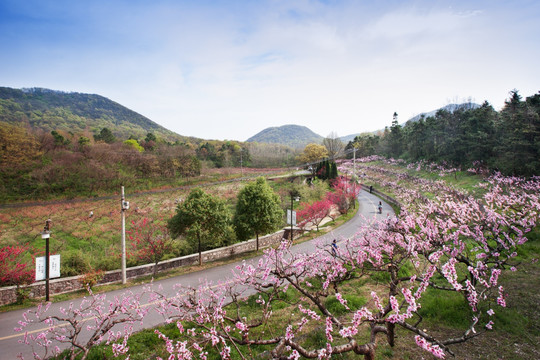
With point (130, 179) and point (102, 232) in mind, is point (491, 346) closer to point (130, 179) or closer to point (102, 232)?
point (102, 232)

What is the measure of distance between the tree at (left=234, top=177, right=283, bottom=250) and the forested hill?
64.9 metres

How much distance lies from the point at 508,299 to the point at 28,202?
35.6 metres

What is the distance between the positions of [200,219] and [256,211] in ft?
13.0

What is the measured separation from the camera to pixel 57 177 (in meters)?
28.5

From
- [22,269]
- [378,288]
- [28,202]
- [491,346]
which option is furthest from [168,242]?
[28,202]

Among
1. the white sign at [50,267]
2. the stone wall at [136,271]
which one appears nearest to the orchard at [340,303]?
the white sign at [50,267]

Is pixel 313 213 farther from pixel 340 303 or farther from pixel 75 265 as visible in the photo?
pixel 75 265

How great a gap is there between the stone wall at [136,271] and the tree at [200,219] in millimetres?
1007

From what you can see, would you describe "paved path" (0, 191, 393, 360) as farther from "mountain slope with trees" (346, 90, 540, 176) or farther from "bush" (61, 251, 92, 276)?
"mountain slope with trees" (346, 90, 540, 176)

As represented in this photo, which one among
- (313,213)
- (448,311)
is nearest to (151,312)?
(448,311)

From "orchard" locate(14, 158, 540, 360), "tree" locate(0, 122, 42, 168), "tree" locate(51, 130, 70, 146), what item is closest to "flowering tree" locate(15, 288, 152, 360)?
"orchard" locate(14, 158, 540, 360)

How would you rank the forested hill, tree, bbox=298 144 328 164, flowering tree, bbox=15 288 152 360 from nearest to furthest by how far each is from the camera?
1. flowering tree, bbox=15 288 152 360
2. tree, bbox=298 144 328 164
3. the forested hill

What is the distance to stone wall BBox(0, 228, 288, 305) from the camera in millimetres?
10999

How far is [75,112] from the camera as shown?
10331 centimetres
